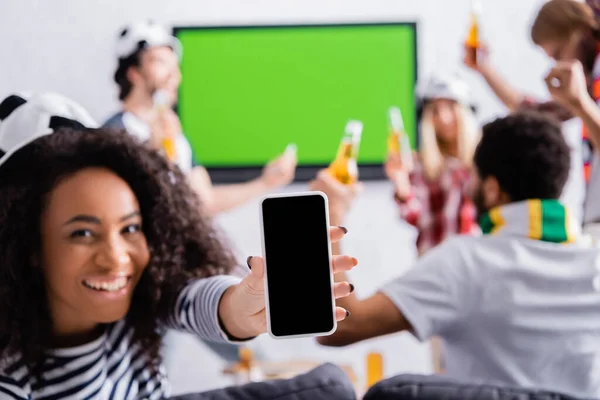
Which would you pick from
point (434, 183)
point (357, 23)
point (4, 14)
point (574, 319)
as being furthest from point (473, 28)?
point (4, 14)

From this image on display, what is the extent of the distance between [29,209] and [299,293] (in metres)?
0.51

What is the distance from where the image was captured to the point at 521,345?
1411 mm

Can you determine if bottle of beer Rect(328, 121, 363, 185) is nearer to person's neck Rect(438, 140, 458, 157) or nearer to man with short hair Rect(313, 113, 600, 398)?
man with short hair Rect(313, 113, 600, 398)

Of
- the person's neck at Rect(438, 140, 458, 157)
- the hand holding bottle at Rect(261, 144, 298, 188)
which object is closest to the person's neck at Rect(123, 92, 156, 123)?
the hand holding bottle at Rect(261, 144, 298, 188)

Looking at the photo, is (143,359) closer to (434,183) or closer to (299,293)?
(299,293)

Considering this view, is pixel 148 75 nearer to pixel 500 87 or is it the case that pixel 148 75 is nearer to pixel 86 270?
pixel 500 87

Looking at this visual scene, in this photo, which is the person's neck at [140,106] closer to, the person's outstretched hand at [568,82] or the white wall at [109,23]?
the white wall at [109,23]

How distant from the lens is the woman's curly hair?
1114mm

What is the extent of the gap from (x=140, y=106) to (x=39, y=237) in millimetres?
1575

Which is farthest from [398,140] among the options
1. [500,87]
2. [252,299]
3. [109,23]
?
[252,299]

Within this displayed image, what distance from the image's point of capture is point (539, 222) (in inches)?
59.1

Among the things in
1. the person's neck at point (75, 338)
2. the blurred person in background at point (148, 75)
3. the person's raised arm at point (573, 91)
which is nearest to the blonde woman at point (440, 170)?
the blurred person in background at point (148, 75)

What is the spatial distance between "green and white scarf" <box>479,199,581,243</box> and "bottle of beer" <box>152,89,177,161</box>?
119 cm

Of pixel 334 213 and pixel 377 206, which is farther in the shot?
pixel 377 206
